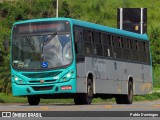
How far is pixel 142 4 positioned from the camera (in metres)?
94.0

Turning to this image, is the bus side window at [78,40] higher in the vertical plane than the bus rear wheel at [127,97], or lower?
higher

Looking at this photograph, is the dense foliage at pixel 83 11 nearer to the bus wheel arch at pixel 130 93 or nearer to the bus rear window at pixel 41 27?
the bus wheel arch at pixel 130 93

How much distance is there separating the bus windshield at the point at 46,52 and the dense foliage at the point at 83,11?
39.7 metres

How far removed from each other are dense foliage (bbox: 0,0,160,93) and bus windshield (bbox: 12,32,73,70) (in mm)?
39707

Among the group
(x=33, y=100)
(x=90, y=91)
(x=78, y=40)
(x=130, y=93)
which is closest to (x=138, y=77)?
(x=130, y=93)

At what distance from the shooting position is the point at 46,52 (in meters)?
27.4

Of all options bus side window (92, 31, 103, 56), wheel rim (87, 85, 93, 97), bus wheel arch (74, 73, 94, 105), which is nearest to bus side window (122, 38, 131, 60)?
bus side window (92, 31, 103, 56)

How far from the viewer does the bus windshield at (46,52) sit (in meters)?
27.2

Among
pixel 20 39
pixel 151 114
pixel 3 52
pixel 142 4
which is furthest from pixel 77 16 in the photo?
pixel 151 114

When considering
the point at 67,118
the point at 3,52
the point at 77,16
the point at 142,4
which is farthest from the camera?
the point at 142,4

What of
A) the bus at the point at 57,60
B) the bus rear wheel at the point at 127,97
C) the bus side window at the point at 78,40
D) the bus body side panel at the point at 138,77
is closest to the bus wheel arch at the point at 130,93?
the bus rear wheel at the point at 127,97

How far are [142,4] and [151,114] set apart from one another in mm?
77507

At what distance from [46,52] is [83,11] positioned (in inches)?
2446

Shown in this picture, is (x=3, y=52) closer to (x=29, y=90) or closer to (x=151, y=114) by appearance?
(x=29, y=90)
